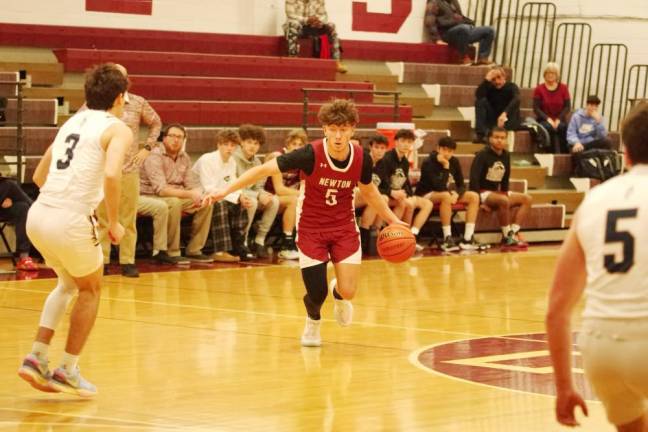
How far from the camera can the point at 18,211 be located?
37.1 ft

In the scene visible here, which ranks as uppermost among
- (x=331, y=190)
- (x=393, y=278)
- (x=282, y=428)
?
(x=331, y=190)

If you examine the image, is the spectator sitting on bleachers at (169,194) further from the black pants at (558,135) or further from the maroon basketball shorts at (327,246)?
the black pants at (558,135)

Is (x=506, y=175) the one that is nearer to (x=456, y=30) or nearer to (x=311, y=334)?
(x=456, y=30)

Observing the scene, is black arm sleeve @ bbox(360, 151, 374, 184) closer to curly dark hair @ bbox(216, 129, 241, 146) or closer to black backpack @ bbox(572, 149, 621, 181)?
curly dark hair @ bbox(216, 129, 241, 146)

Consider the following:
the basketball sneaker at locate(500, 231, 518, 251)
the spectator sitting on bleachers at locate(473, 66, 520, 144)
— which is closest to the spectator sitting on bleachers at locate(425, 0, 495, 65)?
the spectator sitting on bleachers at locate(473, 66, 520, 144)

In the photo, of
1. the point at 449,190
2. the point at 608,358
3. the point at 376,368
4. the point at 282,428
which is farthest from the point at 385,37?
the point at 608,358

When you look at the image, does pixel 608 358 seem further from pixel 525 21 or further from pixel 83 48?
pixel 525 21

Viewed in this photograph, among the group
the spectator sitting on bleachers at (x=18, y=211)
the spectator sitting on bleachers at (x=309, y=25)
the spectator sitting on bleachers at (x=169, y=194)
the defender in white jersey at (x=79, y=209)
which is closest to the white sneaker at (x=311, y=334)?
the defender in white jersey at (x=79, y=209)

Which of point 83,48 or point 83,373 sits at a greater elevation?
point 83,48

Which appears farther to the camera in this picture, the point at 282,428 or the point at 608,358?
the point at 282,428

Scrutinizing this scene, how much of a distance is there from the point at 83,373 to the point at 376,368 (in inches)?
63.8

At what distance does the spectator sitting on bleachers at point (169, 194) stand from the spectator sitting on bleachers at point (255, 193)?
1.71 ft

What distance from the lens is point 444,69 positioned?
1770cm

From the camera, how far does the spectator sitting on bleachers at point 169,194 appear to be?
39.5 feet
